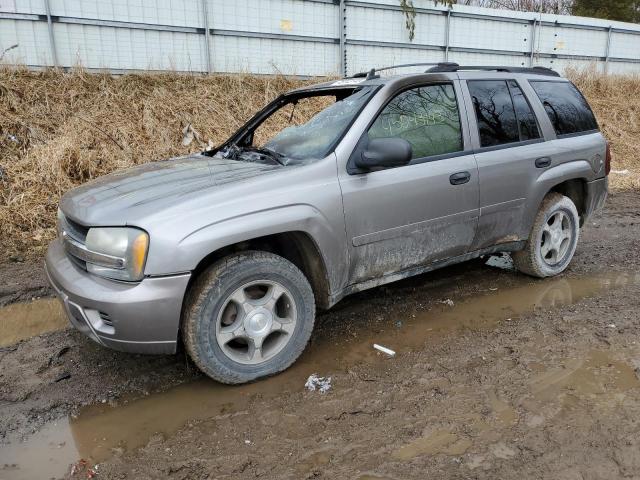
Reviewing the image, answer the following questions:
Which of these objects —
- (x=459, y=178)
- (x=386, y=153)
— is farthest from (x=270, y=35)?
(x=386, y=153)

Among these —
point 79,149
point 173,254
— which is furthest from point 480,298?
point 79,149

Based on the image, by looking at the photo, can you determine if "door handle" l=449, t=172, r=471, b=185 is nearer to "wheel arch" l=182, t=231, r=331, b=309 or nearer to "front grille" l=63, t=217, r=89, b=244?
"wheel arch" l=182, t=231, r=331, b=309

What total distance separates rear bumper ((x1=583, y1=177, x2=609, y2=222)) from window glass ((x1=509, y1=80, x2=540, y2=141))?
0.88 metres

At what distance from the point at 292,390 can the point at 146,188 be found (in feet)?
4.80

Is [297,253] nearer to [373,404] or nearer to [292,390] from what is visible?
[292,390]

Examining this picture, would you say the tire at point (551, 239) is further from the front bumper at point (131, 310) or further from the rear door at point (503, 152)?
the front bumper at point (131, 310)

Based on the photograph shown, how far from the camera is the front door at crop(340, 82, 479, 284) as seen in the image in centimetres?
326

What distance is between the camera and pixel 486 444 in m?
2.43

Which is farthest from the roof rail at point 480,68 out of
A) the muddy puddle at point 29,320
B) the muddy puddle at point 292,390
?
the muddy puddle at point 29,320

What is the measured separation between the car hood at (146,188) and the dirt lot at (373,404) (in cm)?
103

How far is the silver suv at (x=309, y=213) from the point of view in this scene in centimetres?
267

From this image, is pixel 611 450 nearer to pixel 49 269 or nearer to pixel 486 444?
pixel 486 444

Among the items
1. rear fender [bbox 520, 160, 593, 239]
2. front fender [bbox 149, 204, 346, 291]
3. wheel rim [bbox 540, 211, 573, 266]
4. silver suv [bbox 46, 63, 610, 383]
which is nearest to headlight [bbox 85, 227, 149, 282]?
silver suv [bbox 46, 63, 610, 383]

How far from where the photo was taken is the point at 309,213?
3.01m
